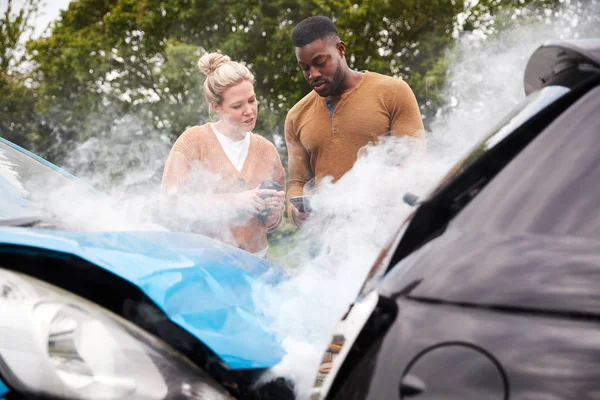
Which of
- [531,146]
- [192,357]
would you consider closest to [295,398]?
[192,357]

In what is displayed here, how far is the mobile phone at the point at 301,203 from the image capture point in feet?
11.3

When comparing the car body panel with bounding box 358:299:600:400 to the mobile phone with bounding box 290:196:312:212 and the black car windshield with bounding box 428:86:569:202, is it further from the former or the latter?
the mobile phone with bounding box 290:196:312:212

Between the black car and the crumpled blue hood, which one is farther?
the crumpled blue hood

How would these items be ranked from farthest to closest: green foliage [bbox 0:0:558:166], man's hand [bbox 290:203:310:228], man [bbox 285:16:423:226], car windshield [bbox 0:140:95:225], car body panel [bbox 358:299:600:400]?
green foliage [bbox 0:0:558:166], man [bbox 285:16:423:226], man's hand [bbox 290:203:310:228], car windshield [bbox 0:140:95:225], car body panel [bbox 358:299:600:400]

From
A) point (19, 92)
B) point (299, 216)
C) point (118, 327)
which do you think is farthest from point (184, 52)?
point (118, 327)

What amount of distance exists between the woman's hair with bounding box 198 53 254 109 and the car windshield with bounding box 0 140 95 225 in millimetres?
1048

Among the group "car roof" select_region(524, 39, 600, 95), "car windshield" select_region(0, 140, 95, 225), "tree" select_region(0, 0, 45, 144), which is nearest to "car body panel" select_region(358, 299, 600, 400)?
"car roof" select_region(524, 39, 600, 95)

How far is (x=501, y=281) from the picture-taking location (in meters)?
1.08

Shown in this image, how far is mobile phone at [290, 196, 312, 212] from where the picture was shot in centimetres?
345

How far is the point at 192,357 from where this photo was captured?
5.22 ft

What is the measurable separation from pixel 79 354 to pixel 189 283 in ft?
1.27

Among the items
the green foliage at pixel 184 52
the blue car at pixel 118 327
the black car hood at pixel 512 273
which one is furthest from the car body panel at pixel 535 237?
the green foliage at pixel 184 52

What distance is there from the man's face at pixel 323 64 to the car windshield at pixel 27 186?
1.45 m

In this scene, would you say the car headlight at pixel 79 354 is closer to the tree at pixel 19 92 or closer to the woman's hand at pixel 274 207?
the woman's hand at pixel 274 207
